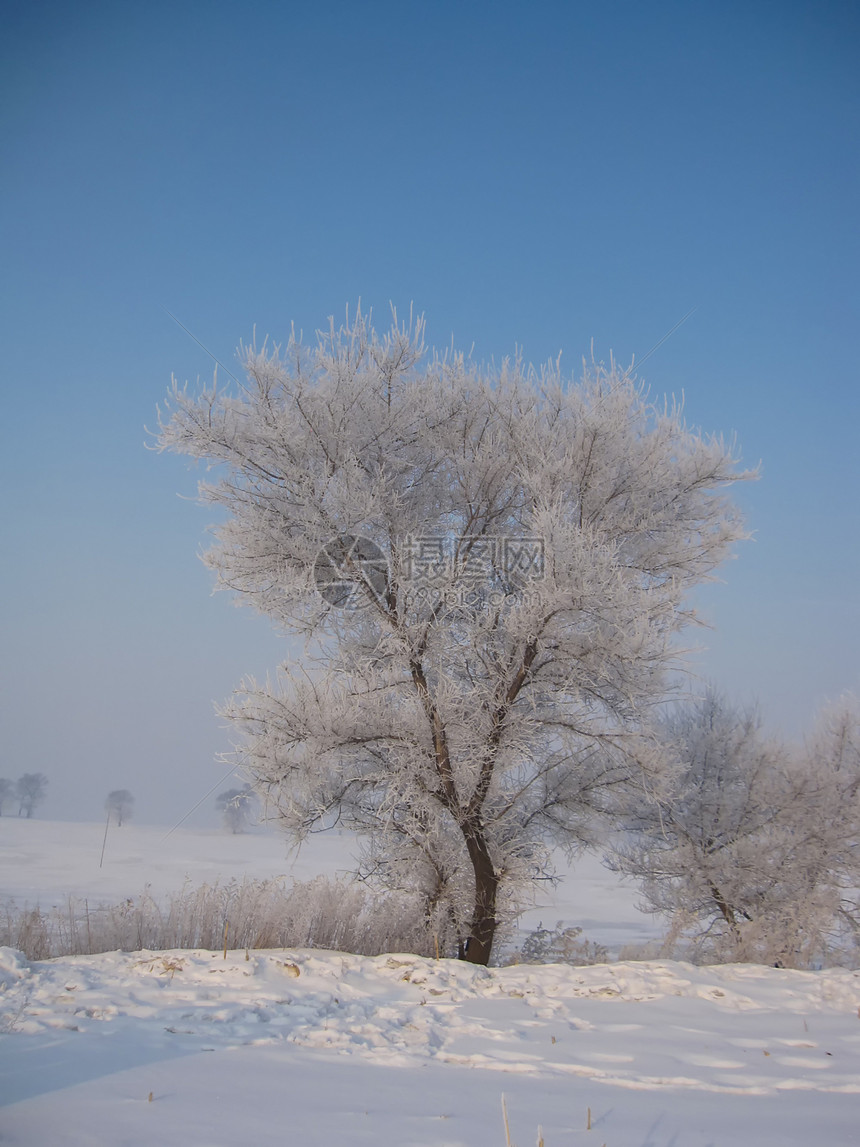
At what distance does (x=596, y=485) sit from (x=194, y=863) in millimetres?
16445

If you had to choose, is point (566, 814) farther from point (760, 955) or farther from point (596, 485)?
point (596, 485)

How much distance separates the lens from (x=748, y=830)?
12484 millimetres

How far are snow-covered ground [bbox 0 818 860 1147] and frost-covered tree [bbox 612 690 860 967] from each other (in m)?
6.76

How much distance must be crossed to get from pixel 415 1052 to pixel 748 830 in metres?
10.9

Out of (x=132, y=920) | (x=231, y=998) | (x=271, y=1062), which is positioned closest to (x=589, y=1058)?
(x=271, y=1062)

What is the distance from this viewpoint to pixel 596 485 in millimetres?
8500

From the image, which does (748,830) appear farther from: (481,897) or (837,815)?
(481,897)

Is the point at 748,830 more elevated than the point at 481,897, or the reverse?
the point at 748,830

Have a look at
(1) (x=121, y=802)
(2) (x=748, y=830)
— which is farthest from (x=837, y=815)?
(1) (x=121, y=802)

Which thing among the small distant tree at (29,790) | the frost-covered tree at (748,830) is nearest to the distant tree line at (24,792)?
the small distant tree at (29,790)

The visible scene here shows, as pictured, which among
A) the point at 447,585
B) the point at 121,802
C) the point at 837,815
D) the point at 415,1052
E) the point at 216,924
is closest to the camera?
the point at 415,1052

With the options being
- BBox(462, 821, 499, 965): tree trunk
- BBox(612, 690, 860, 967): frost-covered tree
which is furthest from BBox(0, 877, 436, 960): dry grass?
BBox(612, 690, 860, 967): frost-covered tree

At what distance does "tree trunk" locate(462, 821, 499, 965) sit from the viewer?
325 inches

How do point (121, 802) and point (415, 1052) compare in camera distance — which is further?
point (121, 802)
